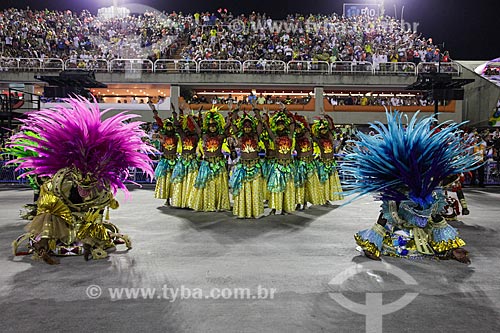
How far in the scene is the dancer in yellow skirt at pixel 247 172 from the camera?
771cm

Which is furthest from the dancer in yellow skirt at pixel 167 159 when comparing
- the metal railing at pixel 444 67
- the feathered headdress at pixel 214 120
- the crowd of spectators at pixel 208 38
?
the metal railing at pixel 444 67

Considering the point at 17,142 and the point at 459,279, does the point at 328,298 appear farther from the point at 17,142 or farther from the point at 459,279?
the point at 17,142

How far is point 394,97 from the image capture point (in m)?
24.8

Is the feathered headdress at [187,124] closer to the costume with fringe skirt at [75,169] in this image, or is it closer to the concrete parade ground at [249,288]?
the concrete parade ground at [249,288]

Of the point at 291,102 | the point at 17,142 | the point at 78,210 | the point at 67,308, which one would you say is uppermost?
the point at 291,102

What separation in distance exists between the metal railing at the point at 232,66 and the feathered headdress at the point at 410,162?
60.5ft

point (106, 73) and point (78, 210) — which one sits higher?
point (106, 73)

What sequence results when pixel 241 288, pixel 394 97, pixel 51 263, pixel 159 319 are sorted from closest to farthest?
pixel 159 319 < pixel 241 288 < pixel 51 263 < pixel 394 97

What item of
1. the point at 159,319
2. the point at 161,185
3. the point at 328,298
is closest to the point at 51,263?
the point at 159,319

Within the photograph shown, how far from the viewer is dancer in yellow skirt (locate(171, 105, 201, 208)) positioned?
8.79m

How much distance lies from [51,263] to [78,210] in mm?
612

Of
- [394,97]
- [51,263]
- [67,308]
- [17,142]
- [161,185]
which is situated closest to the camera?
[67,308]

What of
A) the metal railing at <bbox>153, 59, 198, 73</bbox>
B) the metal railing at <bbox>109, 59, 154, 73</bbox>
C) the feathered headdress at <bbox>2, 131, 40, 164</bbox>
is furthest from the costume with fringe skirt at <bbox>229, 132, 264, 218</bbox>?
the metal railing at <bbox>109, 59, 154, 73</bbox>

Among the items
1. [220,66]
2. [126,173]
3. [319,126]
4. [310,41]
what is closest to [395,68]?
[310,41]
